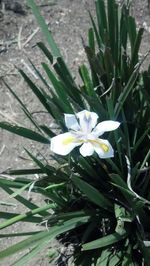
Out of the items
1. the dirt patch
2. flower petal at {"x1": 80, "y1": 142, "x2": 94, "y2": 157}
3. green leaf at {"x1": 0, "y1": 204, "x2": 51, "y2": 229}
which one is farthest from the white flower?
the dirt patch

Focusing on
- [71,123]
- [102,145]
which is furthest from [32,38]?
[102,145]

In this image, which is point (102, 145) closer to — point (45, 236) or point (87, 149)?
point (87, 149)

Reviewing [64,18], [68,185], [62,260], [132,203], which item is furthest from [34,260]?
[64,18]

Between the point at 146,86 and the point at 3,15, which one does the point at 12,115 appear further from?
the point at 146,86

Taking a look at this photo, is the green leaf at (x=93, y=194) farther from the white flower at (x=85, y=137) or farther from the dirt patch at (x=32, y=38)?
the dirt patch at (x=32, y=38)

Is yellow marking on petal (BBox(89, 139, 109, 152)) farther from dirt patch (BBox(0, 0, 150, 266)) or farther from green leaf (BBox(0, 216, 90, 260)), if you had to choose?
dirt patch (BBox(0, 0, 150, 266))

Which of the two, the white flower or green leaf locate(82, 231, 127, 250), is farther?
green leaf locate(82, 231, 127, 250)

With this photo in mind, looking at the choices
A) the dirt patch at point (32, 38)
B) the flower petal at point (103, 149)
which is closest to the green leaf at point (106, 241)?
the flower petal at point (103, 149)
